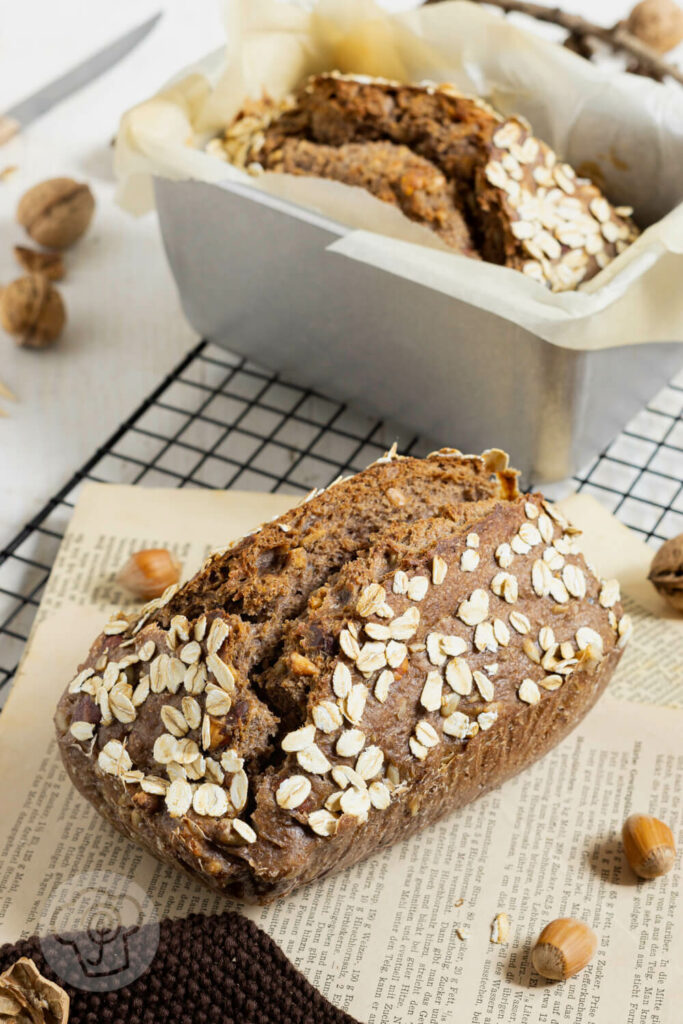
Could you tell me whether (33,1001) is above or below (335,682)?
below

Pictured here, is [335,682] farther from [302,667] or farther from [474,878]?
[474,878]

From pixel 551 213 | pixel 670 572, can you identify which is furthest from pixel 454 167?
pixel 670 572

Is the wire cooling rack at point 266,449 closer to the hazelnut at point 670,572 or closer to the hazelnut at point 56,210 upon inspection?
the hazelnut at point 670,572

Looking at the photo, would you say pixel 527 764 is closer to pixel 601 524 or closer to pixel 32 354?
pixel 601 524

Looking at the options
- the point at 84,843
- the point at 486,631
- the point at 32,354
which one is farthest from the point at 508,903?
the point at 32,354

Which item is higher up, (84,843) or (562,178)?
(562,178)
